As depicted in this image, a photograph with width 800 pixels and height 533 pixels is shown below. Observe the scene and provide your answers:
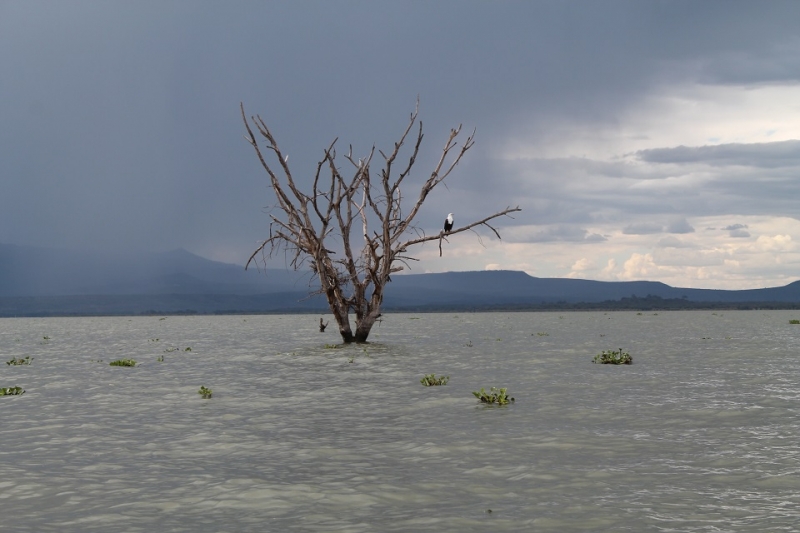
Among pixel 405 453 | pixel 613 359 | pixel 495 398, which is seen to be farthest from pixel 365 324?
pixel 405 453

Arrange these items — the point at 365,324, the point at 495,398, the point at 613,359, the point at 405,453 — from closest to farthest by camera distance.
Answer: the point at 405,453
the point at 495,398
the point at 613,359
the point at 365,324

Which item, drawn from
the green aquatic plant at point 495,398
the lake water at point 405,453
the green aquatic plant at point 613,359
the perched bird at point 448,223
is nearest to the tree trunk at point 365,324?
the perched bird at point 448,223

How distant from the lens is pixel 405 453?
13711 mm

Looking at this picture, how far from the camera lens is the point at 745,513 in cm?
964

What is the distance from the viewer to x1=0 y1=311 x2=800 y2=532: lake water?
9.80 metres

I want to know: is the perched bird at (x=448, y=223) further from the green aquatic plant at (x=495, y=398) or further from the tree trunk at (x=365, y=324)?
the green aquatic plant at (x=495, y=398)

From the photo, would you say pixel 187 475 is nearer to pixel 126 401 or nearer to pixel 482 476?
pixel 482 476

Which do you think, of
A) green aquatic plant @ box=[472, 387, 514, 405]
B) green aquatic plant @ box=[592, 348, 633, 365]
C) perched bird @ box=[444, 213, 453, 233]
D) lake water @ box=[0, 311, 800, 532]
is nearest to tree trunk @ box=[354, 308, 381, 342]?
perched bird @ box=[444, 213, 453, 233]

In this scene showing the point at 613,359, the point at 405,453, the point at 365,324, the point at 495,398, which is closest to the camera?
the point at 405,453

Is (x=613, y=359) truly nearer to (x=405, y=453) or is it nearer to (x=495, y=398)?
(x=495, y=398)

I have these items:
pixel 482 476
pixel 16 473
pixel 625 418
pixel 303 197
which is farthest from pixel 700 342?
pixel 16 473

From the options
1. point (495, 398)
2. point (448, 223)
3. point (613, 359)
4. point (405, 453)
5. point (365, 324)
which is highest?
point (448, 223)

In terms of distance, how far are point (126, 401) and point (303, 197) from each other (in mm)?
18806

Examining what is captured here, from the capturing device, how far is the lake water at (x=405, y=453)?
386 inches
